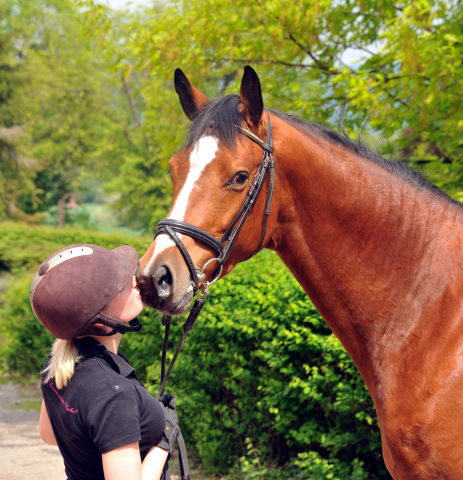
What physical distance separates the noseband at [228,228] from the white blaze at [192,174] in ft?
0.11

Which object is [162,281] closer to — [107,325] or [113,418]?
[107,325]

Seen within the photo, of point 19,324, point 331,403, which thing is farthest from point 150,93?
point 331,403

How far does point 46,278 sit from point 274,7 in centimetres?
469

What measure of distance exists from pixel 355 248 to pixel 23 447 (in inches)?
193

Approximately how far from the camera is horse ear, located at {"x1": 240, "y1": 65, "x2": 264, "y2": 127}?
2.02 meters

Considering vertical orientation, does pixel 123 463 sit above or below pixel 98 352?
below

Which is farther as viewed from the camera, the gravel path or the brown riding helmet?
the gravel path

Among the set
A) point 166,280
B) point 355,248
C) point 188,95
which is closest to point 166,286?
point 166,280

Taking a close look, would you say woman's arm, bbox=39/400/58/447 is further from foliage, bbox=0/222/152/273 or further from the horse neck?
foliage, bbox=0/222/152/273

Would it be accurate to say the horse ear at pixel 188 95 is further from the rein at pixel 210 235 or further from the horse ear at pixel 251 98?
the rein at pixel 210 235

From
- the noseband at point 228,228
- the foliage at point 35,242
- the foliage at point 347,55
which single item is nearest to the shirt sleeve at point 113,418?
the noseband at point 228,228

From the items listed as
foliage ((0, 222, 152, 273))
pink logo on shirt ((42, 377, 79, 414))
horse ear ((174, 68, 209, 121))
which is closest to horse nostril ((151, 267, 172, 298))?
pink logo on shirt ((42, 377, 79, 414))

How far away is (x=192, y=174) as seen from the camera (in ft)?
6.41

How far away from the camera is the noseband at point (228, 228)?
1862mm
